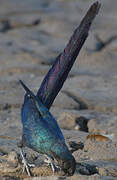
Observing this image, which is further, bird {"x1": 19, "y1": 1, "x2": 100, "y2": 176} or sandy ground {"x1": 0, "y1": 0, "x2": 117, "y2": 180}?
sandy ground {"x1": 0, "y1": 0, "x2": 117, "y2": 180}

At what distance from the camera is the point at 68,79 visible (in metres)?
4.80

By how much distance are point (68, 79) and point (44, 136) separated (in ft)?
8.43

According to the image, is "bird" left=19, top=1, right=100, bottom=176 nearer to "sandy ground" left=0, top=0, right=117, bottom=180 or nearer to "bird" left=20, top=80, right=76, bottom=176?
"bird" left=20, top=80, right=76, bottom=176

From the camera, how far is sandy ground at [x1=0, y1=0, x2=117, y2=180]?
110 inches

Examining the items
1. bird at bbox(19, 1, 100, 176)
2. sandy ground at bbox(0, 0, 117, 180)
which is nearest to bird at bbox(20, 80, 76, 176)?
bird at bbox(19, 1, 100, 176)

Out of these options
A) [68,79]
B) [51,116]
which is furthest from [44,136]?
[68,79]

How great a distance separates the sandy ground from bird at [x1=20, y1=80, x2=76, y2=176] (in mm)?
118

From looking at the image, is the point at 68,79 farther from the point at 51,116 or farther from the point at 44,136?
the point at 44,136

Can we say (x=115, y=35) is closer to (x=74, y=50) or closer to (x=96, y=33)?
(x=96, y=33)

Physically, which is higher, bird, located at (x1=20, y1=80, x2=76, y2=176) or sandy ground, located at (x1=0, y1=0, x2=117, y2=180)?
sandy ground, located at (x1=0, y1=0, x2=117, y2=180)

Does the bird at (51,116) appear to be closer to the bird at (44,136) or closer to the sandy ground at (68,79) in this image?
the bird at (44,136)

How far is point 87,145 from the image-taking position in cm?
296

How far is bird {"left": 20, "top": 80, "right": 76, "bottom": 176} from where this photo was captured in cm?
219

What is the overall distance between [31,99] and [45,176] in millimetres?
388
